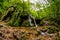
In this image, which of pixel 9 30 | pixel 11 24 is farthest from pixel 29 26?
pixel 9 30

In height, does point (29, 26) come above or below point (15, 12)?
below

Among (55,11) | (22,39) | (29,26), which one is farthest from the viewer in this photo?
(55,11)

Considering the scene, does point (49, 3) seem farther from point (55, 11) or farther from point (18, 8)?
point (18, 8)

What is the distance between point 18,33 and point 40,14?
417 inches

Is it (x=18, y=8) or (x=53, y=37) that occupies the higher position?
(x=18, y=8)

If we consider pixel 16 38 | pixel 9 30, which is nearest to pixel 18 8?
pixel 9 30

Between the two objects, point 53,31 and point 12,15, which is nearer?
point 53,31

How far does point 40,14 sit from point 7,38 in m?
11.4

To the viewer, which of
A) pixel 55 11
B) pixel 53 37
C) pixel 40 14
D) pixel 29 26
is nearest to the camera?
pixel 53 37

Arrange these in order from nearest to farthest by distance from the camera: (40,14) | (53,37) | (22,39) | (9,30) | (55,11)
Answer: (22,39) → (53,37) → (9,30) → (55,11) → (40,14)

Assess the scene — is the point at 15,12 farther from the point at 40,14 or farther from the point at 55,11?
the point at 40,14

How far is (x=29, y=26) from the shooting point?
12.9m

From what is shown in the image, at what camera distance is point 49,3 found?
1433 cm

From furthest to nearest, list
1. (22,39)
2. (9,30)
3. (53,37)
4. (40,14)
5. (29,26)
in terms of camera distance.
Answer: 1. (40,14)
2. (29,26)
3. (9,30)
4. (53,37)
5. (22,39)
